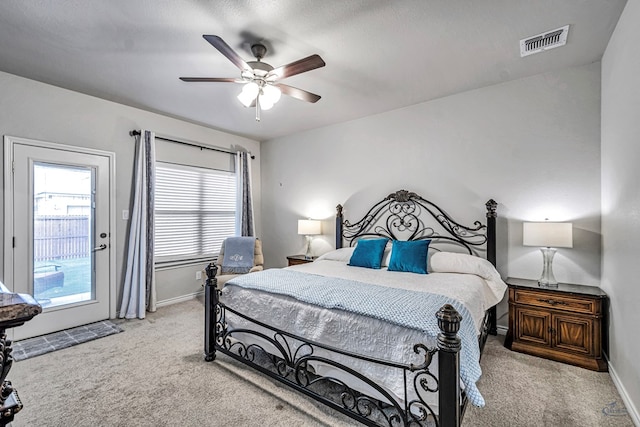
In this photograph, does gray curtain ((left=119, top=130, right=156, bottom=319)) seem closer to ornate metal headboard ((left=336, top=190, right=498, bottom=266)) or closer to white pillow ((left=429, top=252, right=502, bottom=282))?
ornate metal headboard ((left=336, top=190, right=498, bottom=266))

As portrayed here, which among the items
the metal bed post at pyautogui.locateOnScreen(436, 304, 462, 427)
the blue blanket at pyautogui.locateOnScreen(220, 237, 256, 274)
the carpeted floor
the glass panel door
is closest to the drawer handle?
the metal bed post at pyautogui.locateOnScreen(436, 304, 462, 427)

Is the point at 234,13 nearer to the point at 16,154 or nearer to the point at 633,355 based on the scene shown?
the point at 16,154

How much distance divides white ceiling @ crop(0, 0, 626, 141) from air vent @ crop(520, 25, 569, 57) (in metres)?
0.07

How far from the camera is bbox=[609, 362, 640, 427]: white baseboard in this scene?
6.31 feet

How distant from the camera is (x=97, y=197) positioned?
375 cm

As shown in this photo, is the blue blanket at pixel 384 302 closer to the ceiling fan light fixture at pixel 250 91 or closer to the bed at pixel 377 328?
the bed at pixel 377 328

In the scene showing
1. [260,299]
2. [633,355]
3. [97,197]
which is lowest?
[633,355]

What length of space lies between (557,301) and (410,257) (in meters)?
1.32

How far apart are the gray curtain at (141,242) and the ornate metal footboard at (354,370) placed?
1728mm

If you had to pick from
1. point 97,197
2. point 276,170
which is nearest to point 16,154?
point 97,197

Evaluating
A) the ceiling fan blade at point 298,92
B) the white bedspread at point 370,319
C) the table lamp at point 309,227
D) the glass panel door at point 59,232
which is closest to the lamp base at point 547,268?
the white bedspread at point 370,319

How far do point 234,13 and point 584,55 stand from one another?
122 inches

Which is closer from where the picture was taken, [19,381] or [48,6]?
[48,6]

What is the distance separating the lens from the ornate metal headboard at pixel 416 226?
3469 mm
